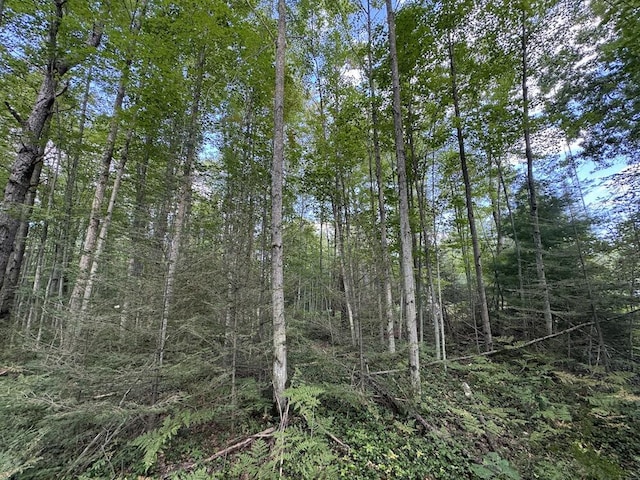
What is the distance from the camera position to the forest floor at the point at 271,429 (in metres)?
2.76

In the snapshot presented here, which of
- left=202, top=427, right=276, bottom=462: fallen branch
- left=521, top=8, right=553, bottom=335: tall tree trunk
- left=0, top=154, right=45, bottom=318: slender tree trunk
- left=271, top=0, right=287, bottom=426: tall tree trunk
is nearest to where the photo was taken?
left=202, top=427, right=276, bottom=462: fallen branch

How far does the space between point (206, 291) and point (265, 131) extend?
5136 mm

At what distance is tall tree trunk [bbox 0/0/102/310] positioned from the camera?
15.4 ft

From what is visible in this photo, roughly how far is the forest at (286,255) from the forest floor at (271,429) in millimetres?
35

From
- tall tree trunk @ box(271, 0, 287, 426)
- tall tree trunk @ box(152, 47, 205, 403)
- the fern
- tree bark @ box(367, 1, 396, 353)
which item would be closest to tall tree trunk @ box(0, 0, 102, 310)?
Result: tall tree trunk @ box(152, 47, 205, 403)

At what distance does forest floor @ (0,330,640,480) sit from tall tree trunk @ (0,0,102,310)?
241 centimetres

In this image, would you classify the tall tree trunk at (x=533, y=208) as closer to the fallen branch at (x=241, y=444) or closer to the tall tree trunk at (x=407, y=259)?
the tall tree trunk at (x=407, y=259)

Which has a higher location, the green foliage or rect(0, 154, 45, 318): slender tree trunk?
rect(0, 154, 45, 318): slender tree trunk

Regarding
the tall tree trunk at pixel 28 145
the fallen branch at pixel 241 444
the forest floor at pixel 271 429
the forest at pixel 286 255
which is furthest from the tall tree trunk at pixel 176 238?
the tall tree trunk at pixel 28 145

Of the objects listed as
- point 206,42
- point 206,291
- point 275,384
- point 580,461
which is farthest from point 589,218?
point 206,42

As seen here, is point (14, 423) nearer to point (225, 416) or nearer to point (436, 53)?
point (225, 416)

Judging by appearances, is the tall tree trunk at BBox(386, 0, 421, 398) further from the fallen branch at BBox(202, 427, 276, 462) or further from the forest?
the fallen branch at BBox(202, 427, 276, 462)

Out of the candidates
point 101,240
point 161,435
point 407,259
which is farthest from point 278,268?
point 101,240

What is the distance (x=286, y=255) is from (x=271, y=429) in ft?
8.86
